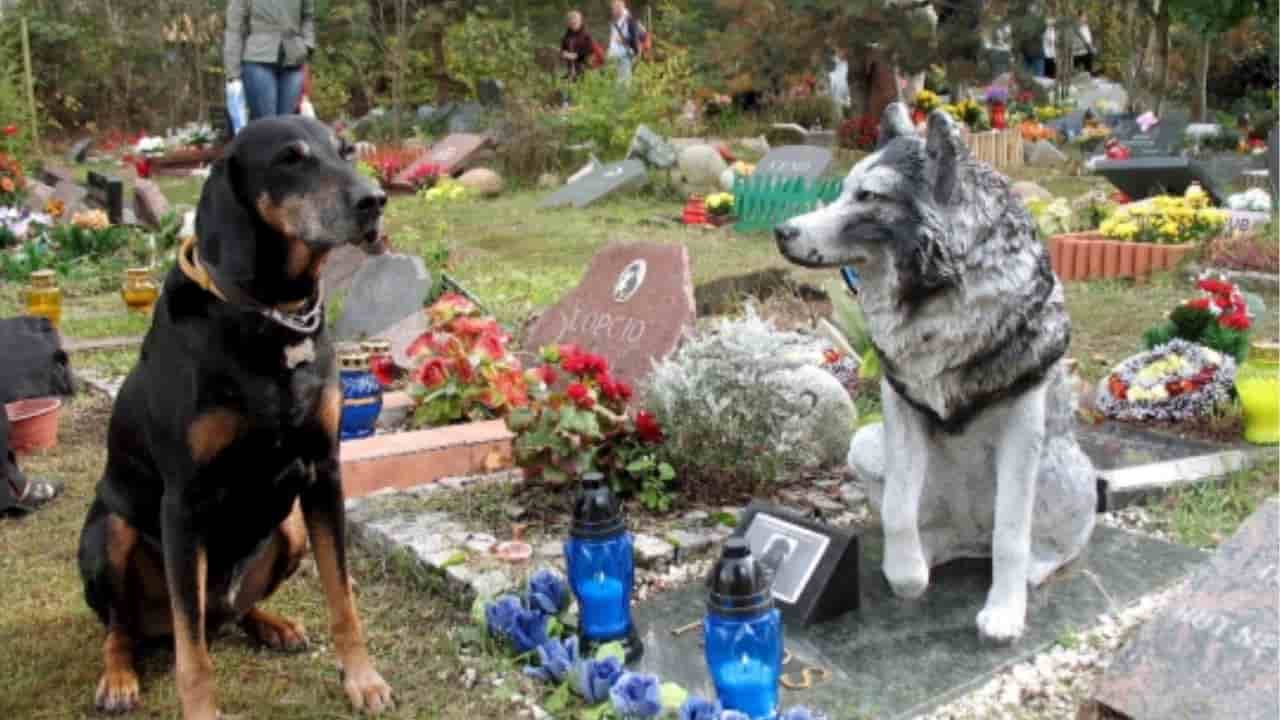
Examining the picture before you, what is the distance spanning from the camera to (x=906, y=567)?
3.71 m

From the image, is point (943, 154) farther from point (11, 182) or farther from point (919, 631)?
point (11, 182)

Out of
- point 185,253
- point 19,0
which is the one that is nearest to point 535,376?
point 185,253

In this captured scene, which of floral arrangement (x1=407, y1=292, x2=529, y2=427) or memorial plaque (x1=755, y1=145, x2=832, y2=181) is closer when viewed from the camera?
floral arrangement (x1=407, y1=292, x2=529, y2=427)

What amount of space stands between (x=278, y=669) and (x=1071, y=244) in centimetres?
737

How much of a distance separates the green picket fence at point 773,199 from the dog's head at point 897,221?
809 cm

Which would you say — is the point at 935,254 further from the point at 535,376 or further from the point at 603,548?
the point at 535,376

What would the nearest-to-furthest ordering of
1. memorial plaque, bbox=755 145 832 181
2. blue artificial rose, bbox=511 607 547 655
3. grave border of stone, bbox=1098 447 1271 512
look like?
blue artificial rose, bbox=511 607 547 655, grave border of stone, bbox=1098 447 1271 512, memorial plaque, bbox=755 145 832 181

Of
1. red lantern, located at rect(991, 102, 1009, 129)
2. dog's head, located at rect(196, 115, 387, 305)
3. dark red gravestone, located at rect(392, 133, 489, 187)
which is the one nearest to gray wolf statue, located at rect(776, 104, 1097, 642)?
dog's head, located at rect(196, 115, 387, 305)

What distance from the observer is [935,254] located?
3.28m

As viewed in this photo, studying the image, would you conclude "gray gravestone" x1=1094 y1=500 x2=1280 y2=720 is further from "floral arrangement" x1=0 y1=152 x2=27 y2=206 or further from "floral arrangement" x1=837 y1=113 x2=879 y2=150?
"floral arrangement" x1=837 y1=113 x2=879 y2=150

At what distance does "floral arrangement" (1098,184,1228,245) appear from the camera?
938cm

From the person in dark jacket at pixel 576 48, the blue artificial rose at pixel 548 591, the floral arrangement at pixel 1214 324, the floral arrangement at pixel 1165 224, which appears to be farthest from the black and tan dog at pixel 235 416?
the person in dark jacket at pixel 576 48

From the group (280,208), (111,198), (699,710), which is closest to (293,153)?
(280,208)

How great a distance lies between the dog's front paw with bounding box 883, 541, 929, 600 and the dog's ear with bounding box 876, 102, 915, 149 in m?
1.16
